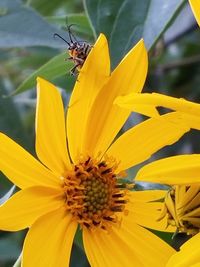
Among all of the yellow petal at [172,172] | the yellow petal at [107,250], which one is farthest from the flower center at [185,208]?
the yellow petal at [107,250]

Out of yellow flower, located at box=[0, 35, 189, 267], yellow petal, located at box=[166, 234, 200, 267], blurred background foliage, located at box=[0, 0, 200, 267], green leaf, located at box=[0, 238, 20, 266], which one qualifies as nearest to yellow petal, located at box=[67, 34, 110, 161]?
yellow flower, located at box=[0, 35, 189, 267]

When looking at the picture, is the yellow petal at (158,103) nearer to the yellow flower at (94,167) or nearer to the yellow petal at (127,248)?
the yellow flower at (94,167)

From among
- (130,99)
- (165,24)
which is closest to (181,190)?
(130,99)

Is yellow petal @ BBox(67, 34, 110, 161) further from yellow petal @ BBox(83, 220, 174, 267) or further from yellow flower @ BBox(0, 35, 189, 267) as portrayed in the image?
yellow petal @ BBox(83, 220, 174, 267)

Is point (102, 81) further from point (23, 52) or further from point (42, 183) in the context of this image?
point (23, 52)

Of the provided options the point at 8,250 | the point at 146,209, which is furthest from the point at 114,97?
the point at 8,250

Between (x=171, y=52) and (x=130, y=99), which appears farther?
(x=171, y=52)
